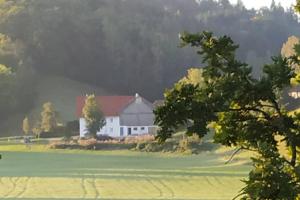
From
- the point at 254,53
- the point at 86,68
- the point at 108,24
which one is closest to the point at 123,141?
the point at 86,68

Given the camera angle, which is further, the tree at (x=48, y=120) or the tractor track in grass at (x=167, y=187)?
the tree at (x=48, y=120)

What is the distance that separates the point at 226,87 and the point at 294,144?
593 mm

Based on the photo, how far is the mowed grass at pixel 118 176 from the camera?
2164 cm

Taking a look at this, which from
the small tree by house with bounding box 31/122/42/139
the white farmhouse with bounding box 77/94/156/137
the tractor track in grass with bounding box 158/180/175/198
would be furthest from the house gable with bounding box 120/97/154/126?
the tractor track in grass with bounding box 158/180/175/198

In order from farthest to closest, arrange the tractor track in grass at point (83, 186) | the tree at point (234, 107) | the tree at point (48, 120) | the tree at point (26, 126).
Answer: the tree at point (26, 126) < the tree at point (48, 120) < the tractor track in grass at point (83, 186) < the tree at point (234, 107)

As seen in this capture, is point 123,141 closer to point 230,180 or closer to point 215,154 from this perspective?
point 215,154

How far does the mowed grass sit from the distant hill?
74.9 feet

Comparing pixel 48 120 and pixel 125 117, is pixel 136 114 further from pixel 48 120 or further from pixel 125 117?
pixel 48 120

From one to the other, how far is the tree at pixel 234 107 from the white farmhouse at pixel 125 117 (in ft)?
179

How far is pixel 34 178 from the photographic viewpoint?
1096 inches

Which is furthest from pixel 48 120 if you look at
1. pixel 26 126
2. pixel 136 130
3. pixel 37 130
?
pixel 136 130

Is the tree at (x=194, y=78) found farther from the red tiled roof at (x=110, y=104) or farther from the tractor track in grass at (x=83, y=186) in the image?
the red tiled roof at (x=110, y=104)

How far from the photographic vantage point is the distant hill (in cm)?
6731

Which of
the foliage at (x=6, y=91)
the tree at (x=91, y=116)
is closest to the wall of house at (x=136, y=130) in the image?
the tree at (x=91, y=116)
